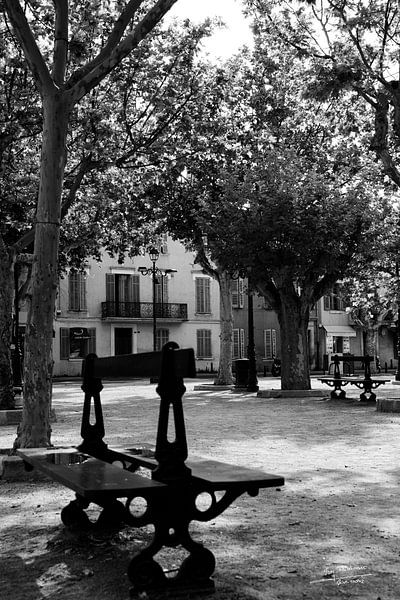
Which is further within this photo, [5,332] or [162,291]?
→ [162,291]

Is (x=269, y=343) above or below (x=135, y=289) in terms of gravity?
below

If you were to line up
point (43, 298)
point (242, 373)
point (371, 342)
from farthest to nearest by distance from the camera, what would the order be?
point (371, 342) < point (242, 373) < point (43, 298)

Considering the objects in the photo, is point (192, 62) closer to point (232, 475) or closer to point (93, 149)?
point (93, 149)

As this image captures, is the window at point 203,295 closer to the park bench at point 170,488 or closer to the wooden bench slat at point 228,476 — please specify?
the wooden bench slat at point 228,476

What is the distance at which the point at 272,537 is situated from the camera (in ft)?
17.3

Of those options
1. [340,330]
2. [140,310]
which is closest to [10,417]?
[140,310]

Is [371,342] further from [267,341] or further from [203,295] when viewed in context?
[203,295]

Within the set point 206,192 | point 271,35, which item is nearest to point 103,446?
point 271,35

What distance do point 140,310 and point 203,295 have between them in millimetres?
4887

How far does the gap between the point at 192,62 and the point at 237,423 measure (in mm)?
7076

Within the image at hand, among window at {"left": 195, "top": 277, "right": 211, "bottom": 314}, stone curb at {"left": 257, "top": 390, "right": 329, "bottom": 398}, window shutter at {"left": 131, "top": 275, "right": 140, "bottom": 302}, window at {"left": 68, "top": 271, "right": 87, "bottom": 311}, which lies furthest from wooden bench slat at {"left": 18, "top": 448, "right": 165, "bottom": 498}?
window at {"left": 195, "top": 277, "right": 211, "bottom": 314}

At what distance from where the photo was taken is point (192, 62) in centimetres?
1598

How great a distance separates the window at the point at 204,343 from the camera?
54344 mm

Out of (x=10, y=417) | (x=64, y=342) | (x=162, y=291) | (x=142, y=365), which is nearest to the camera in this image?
(x=142, y=365)
